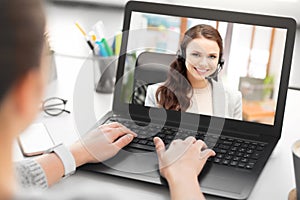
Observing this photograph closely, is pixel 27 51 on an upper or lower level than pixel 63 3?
upper

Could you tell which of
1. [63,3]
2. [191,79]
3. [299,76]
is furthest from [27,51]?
[63,3]

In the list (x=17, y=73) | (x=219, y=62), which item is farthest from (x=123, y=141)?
(x=17, y=73)

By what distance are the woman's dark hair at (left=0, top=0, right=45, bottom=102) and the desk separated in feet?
1.17

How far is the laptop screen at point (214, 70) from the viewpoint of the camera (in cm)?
108

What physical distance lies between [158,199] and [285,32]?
431 millimetres

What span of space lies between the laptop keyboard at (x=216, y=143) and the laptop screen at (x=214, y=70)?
0.15ft

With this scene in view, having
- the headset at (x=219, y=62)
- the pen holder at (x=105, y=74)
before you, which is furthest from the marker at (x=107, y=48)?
the headset at (x=219, y=62)

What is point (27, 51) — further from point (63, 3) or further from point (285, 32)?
point (63, 3)

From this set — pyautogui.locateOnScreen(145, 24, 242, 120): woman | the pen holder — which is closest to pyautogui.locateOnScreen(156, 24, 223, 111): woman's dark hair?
pyautogui.locateOnScreen(145, 24, 242, 120): woman

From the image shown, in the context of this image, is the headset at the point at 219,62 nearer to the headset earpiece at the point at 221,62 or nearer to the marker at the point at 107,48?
the headset earpiece at the point at 221,62

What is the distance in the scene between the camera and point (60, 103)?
127 centimetres

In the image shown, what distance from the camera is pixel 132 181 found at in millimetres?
962

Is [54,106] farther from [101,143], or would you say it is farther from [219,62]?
[219,62]

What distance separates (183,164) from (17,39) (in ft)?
1.95
